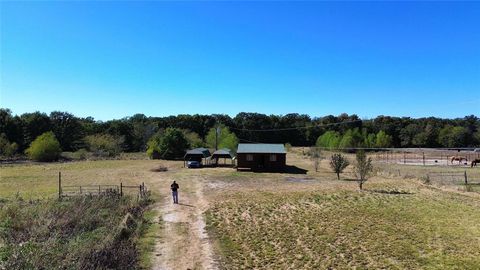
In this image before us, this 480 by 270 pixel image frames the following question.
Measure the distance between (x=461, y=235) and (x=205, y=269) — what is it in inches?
465

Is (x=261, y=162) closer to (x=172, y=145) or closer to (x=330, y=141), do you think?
(x=172, y=145)

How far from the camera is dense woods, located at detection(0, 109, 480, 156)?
301 feet

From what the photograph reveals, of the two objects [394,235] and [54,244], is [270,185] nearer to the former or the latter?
A: [394,235]

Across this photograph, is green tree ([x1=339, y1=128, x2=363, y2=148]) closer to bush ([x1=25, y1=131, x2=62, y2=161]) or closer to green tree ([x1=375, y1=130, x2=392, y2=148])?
green tree ([x1=375, y1=130, x2=392, y2=148])

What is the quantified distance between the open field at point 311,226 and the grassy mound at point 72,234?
1146 millimetres

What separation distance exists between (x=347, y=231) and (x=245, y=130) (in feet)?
369

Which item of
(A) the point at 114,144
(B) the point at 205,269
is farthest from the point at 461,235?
(A) the point at 114,144

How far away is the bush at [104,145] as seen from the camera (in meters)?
81.5

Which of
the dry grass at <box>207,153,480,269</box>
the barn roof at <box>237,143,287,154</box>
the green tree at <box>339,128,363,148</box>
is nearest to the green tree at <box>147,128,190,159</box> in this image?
the barn roof at <box>237,143,287,154</box>

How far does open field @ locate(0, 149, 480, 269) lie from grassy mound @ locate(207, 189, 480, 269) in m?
0.04

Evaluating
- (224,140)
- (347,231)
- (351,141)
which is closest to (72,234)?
(347,231)

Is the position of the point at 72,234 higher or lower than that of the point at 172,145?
lower

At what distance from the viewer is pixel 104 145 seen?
285ft

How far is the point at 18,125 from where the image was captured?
300 feet
